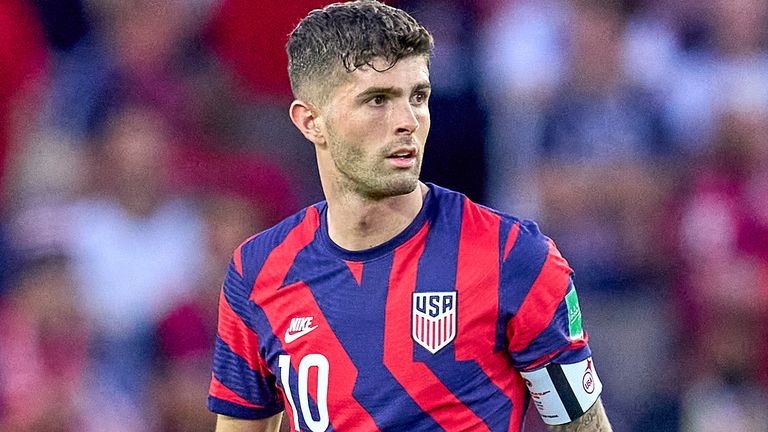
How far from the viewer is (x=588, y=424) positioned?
3.14m

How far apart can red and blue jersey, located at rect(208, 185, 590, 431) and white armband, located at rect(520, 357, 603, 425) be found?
0.09 ft

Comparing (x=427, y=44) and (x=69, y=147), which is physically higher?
(x=427, y=44)

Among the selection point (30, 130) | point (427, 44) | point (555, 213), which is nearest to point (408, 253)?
point (427, 44)

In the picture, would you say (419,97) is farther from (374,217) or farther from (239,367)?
(239,367)

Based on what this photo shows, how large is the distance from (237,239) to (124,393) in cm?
90

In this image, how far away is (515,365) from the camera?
3107 millimetres

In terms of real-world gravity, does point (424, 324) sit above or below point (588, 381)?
above

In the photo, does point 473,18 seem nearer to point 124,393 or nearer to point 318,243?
point 124,393

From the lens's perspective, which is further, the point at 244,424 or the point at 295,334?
the point at 244,424

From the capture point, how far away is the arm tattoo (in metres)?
3.13

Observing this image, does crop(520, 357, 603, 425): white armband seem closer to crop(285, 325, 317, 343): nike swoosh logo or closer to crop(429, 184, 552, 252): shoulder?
crop(429, 184, 552, 252): shoulder

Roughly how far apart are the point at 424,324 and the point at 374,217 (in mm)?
316

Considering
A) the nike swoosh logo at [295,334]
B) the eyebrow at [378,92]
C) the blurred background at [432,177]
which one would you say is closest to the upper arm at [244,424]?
the nike swoosh logo at [295,334]

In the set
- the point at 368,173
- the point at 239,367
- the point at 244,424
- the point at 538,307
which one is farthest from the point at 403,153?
the point at 244,424
